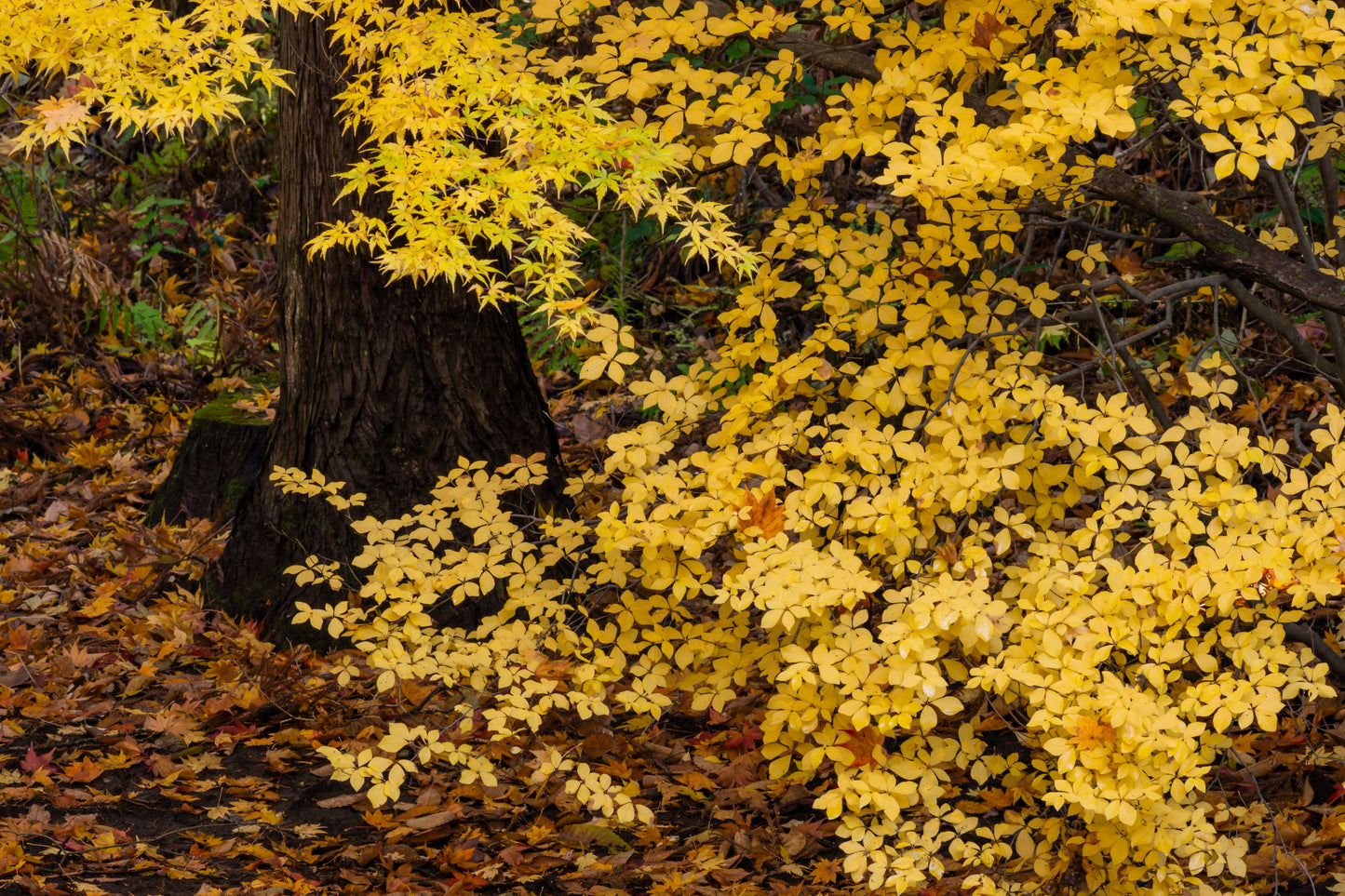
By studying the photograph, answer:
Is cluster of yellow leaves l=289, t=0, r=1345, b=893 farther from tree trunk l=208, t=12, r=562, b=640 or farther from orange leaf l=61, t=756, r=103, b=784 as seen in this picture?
tree trunk l=208, t=12, r=562, b=640

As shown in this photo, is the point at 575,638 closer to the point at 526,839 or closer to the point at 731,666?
the point at 731,666

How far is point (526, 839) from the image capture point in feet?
11.7

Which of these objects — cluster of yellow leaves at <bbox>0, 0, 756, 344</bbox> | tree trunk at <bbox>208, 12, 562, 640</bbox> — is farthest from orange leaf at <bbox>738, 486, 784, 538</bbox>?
tree trunk at <bbox>208, 12, 562, 640</bbox>

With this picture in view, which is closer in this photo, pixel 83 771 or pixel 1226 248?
pixel 1226 248

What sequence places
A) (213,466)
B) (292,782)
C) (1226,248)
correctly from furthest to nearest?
(213,466)
(292,782)
(1226,248)

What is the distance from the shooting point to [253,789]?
145 inches

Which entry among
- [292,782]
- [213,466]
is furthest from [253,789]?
[213,466]

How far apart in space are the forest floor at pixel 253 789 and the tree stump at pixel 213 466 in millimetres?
184

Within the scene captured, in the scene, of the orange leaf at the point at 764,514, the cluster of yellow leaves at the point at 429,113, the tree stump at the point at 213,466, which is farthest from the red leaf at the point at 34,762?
the orange leaf at the point at 764,514

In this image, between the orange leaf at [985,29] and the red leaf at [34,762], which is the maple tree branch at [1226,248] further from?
the red leaf at [34,762]

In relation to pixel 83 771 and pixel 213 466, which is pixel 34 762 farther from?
pixel 213 466

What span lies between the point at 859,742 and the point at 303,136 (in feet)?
9.82

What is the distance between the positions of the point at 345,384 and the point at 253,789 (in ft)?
5.07

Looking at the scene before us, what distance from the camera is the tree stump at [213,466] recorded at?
5.30 meters
